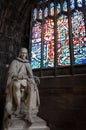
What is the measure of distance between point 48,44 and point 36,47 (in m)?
0.49

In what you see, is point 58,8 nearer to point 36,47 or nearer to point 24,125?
point 36,47

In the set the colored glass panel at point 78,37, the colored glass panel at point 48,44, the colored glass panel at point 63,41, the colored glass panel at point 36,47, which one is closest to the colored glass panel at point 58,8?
the colored glass panel at point 63,41

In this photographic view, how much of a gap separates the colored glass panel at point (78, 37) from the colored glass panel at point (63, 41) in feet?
0.88

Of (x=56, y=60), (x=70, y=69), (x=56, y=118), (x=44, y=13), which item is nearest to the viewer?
(x=56, y=118)

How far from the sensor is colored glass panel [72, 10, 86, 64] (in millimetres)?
5895

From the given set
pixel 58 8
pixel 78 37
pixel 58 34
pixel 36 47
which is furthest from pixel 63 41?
pixel 58 8

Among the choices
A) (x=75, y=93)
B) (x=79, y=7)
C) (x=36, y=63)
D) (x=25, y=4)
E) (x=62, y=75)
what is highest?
(x=25, y=4)

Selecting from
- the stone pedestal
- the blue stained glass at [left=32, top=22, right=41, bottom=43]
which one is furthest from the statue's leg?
the blue stained glass at [left=32, top=22, right=41, bottom=43]

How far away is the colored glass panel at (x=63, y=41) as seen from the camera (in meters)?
6.14

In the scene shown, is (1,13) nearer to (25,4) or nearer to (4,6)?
(4,6)

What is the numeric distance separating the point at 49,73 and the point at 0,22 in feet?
8.41

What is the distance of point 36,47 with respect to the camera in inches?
267

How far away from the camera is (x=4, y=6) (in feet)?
21.5

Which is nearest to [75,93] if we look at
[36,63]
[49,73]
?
[49,73]
